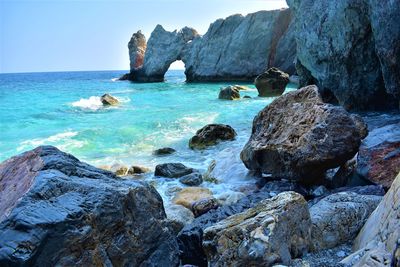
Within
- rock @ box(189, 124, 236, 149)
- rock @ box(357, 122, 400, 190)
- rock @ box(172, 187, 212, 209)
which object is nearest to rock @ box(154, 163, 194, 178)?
rock @ box(172, 187, 212, 209)

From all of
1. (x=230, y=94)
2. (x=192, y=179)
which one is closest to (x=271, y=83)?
(x=230, y=94)

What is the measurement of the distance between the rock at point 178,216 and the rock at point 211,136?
5.53m

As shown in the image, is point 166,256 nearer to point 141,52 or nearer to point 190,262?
point 190,262

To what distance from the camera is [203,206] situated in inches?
244

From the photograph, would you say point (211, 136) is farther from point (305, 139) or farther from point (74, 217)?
point (74, 217)

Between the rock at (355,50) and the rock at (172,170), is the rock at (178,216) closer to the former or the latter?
the rock at (172,170)

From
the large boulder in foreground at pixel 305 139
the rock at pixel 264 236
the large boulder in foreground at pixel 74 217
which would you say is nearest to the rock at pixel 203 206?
the large boulder in foreground at pixel 305 139

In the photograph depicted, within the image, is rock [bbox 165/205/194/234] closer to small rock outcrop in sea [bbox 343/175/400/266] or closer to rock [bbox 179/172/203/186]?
rock [bbox 179/172/203/186]

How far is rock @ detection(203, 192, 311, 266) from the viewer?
10.6 ft

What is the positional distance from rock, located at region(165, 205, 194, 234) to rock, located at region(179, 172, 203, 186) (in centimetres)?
181

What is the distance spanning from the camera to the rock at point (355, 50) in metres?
9.72

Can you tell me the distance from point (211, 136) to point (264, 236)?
8.72 meters

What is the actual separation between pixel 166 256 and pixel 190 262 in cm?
93

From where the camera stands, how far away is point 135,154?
11469mm
